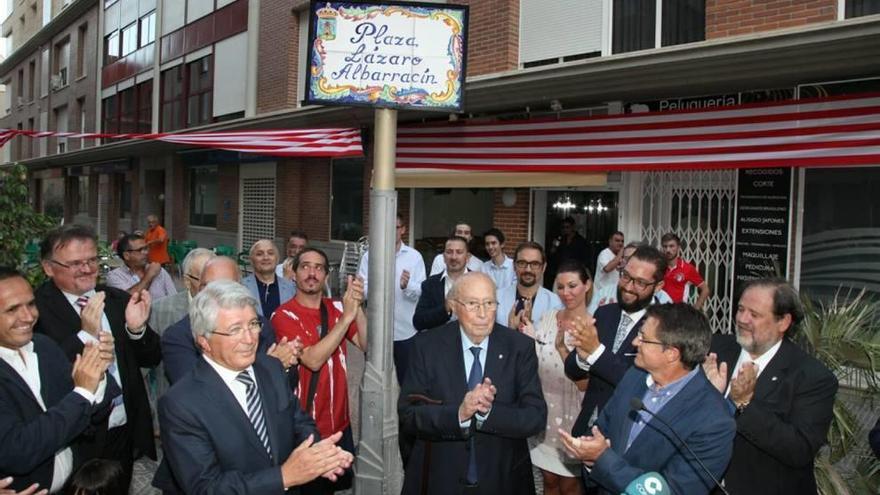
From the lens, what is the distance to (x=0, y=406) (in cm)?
259

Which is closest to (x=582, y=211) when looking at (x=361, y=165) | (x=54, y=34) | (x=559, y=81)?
(x=559, y=81)

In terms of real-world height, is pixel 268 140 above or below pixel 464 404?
above

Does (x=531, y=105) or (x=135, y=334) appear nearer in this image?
(x=135, y=334)

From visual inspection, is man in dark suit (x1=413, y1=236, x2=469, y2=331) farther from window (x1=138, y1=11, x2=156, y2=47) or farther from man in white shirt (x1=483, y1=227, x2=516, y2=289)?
window (x1=138, y1=11, x2=156, y2=47)

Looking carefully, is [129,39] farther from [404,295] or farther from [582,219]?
[404,295]

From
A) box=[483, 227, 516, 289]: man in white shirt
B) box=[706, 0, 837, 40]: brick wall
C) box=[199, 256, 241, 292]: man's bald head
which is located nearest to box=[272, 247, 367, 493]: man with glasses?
box=[199, 256, 241, 292]: man's bald head

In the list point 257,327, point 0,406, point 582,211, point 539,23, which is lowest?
point 0,406

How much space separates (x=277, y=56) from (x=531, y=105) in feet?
25.6

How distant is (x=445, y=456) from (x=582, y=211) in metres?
8.27

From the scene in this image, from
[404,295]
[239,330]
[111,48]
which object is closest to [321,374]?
[239,330]

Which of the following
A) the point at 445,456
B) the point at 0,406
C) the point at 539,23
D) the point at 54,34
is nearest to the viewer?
A: the point at 0,406

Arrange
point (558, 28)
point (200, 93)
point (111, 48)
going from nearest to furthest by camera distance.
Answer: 1. point (558, 28)
2. point (200, 93)
3. point (111, 48)

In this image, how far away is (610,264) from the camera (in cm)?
860

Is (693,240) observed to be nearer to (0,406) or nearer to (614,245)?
(614,245)
